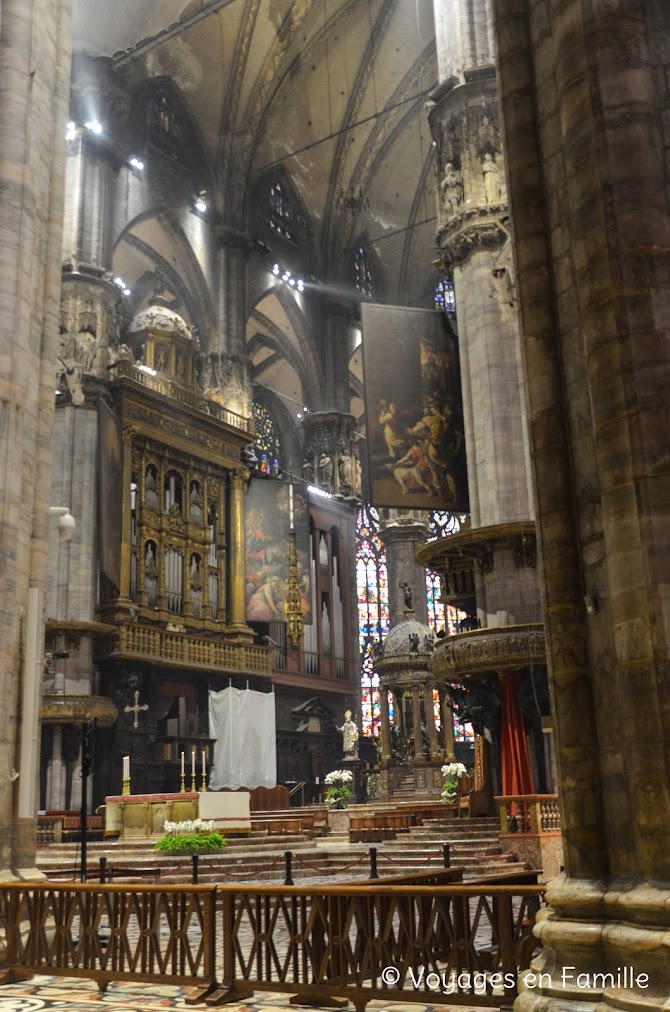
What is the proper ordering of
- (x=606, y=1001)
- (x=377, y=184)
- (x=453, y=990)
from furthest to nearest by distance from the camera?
(x=377, y=184) < (x=453, y=990) < (x=606, y=1001)

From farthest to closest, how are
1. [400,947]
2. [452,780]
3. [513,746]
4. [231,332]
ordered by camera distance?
[231,332], [452,780], [513,746], [400,947]

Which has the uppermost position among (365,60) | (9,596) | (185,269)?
(365,60)

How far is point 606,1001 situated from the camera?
4.10 meters

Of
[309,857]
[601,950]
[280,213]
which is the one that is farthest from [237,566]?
[601,950]

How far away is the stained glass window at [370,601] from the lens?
36.4 m

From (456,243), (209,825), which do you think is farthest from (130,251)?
(209,825)

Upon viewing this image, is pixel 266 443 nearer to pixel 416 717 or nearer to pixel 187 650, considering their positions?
pixel 187 650

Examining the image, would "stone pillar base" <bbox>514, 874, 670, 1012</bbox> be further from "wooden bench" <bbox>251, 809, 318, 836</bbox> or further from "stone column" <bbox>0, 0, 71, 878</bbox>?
"wooden bench" <bbox>251, 809, 318, 836</bbox>

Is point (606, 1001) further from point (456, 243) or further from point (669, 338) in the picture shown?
point (456, 243)

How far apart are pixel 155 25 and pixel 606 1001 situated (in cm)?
2914

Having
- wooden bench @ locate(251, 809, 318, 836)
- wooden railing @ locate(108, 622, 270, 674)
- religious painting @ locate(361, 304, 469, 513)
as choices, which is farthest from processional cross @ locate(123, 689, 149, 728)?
religious painting @ locate(361, 304, 469, 513)

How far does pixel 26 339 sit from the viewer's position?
9219 mm

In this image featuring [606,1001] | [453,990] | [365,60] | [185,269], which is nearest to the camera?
[606,1001]

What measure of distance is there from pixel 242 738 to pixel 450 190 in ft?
49.9
